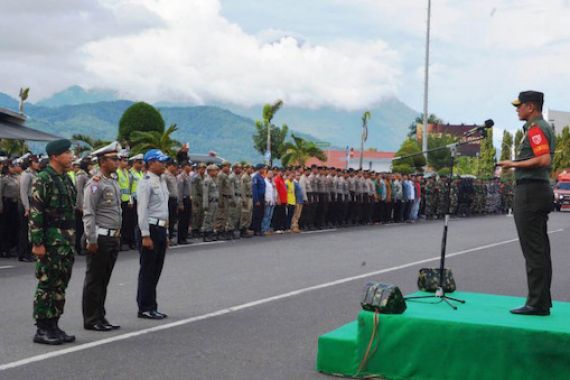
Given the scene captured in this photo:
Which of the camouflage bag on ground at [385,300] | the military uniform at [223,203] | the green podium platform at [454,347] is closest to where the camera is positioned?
the green podium platform at [454,347]

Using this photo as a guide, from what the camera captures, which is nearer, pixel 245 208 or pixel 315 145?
pixel 245 208

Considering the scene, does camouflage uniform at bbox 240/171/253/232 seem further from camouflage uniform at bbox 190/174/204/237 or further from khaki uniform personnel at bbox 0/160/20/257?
khaki uniform personnel at bbox 0/160/20/257

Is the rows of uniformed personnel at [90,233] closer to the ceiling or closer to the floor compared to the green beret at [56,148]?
Result: closer to the floor

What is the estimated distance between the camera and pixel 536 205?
23.3ft

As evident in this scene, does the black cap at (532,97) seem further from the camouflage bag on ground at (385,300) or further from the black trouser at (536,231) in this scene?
the camouflage bag on ground at (385,300)

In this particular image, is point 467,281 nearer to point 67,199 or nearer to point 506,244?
point 67,199

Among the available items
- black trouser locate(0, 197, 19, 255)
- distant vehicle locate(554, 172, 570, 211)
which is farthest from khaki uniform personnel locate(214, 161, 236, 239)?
distant vehicle locate(554, 172, 570, 211)

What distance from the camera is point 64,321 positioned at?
8.95m

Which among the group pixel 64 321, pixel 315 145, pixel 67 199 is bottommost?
pixel 64 321

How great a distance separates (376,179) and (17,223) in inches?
706

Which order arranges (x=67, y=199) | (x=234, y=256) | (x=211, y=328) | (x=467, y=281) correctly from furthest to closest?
(x=234, y=256) → (x=467, y=281) → (x=211, y=328) → (x=67, y=199)

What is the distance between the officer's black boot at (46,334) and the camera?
25.3ft

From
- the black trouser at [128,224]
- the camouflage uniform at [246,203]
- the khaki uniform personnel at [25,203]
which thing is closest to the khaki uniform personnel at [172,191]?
the black trouser at [128,224]

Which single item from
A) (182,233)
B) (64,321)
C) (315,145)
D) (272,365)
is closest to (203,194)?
(182,233)
